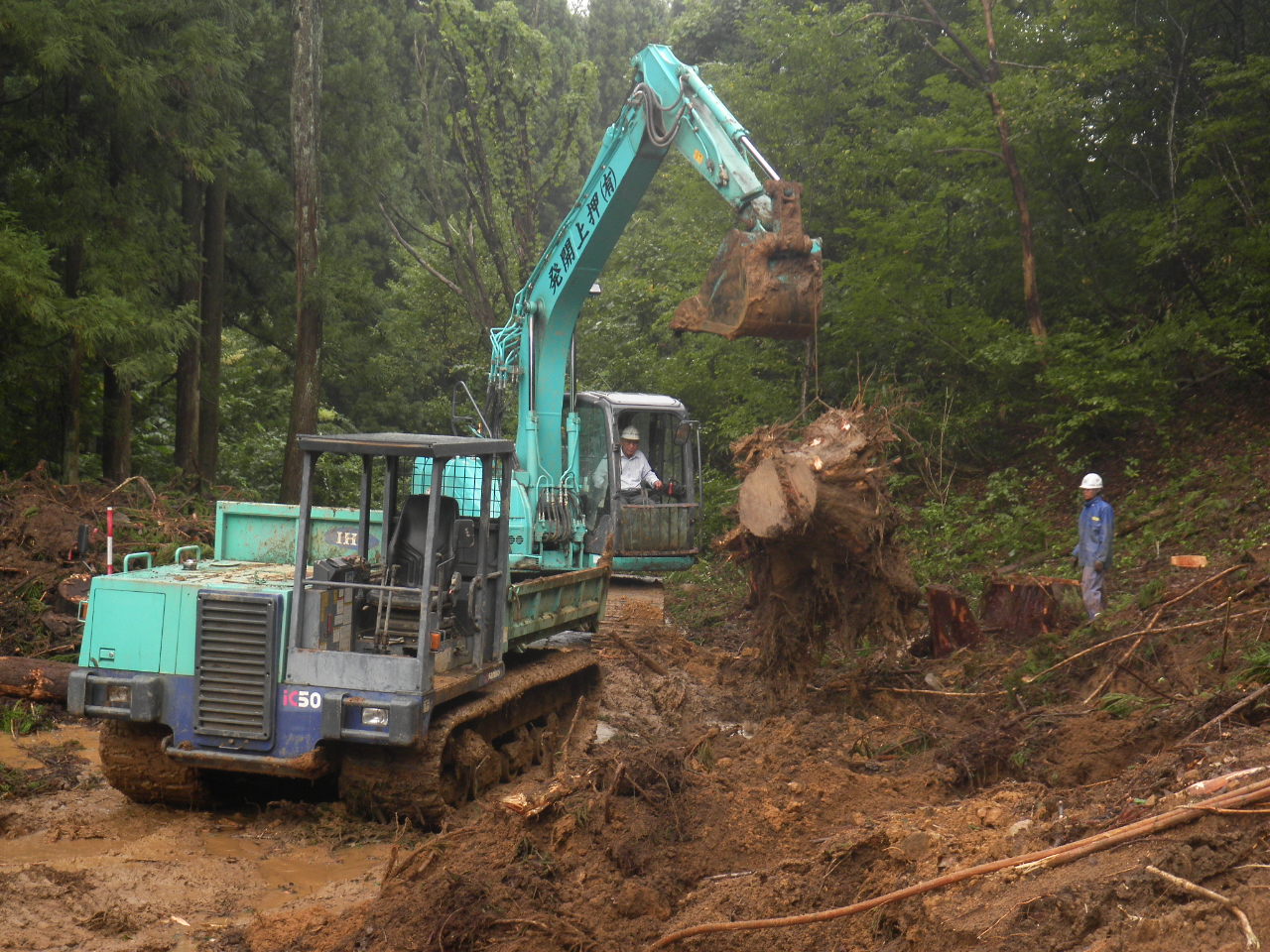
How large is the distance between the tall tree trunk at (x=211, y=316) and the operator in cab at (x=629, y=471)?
887 centimetres

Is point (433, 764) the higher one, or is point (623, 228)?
point (623, 228)

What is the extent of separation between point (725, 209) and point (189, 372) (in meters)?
8.79

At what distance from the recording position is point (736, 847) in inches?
250

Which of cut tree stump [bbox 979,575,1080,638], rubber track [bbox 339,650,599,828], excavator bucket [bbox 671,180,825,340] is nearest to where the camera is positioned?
rubber track [bbox 339,650,599,828]

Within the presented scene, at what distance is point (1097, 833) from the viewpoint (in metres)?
4.84

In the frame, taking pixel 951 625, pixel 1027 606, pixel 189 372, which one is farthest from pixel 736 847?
pixel 189 372

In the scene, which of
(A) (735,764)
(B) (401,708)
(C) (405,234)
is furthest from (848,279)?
(C) (405,234)

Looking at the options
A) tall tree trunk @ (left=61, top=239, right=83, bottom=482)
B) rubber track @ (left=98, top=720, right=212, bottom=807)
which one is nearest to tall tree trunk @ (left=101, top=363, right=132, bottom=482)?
tall tree trunk @ (left=61, top=239, right=83, bottom=482)

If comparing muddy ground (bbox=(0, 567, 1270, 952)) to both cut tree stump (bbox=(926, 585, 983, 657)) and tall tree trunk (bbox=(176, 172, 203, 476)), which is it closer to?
cut tree stump (bbox=(926, 585, 983, 657))

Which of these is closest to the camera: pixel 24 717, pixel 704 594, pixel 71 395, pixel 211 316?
pixel 24 717

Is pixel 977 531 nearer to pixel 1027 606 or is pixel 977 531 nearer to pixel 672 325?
pixel 1027 606

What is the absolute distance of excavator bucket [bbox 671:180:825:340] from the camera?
9.30m

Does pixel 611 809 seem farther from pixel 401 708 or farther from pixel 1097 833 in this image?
pixel 1097 833

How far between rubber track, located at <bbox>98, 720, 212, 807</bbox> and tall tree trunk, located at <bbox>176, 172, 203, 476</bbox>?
1222 centimetres
